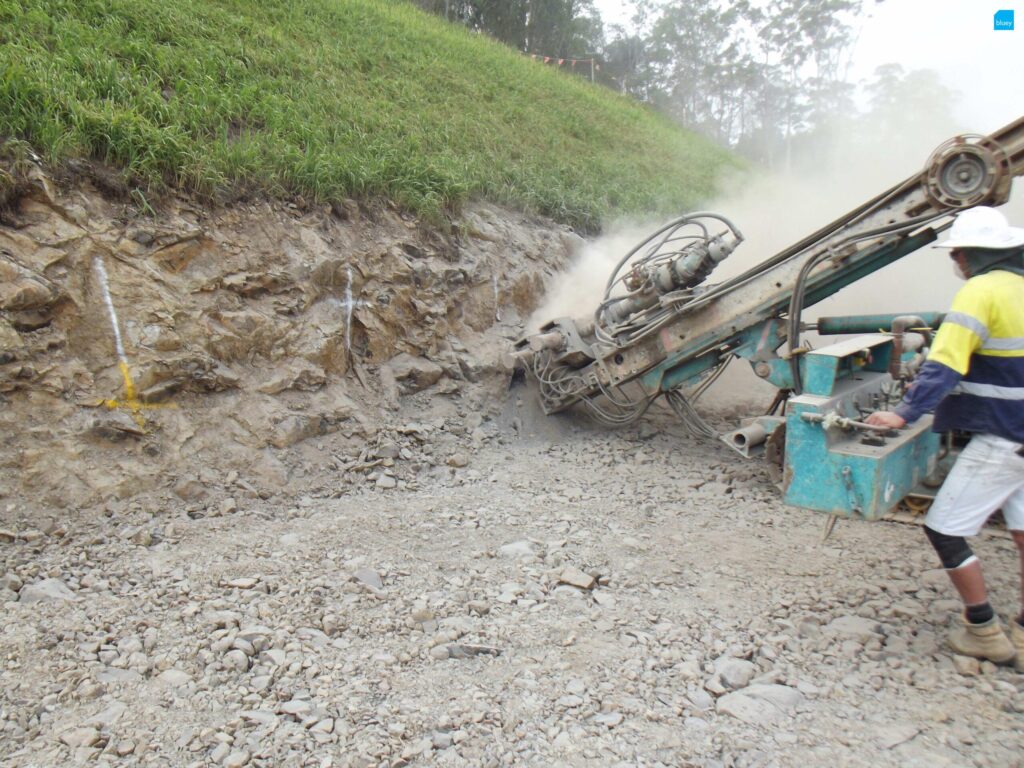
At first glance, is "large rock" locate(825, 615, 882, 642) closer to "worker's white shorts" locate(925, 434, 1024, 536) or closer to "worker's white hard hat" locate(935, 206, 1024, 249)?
"worker's white shorts" locate(925, 434, 1024, 536)

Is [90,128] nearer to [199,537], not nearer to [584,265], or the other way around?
[199,537]

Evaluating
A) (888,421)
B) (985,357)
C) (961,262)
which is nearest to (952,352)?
(985,357)

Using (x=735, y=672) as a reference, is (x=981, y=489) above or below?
above

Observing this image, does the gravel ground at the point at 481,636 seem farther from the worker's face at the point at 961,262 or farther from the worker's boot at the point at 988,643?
the worker's face at the point at 961,262

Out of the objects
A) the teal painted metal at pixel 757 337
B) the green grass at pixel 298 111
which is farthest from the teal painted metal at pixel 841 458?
the green grass at pixel 298 111

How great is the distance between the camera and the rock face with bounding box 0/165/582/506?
144 inches

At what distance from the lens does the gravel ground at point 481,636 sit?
228 centimetres

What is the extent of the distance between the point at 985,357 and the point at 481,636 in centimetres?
206

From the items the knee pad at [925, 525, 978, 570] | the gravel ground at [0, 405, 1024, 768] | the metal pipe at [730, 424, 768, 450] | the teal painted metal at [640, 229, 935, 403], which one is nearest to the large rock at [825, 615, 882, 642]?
the gravel ground at [0, 405, 1024, 768]

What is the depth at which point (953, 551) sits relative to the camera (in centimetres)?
268

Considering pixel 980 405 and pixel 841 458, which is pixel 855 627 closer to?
pixel 841 458

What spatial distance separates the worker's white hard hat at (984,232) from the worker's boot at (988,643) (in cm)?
131

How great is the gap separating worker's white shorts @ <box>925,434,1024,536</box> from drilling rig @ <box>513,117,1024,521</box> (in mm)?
232

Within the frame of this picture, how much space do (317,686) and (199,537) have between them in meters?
1.36
